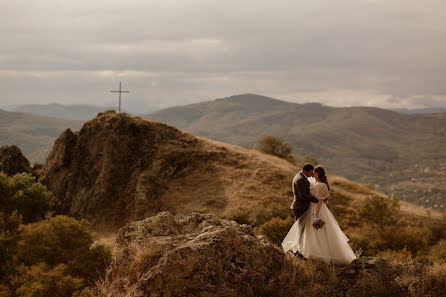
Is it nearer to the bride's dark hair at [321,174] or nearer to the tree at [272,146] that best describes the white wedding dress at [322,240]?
the bride's dark hair at [321,174]

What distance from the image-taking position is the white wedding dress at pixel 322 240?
11984 millimetres

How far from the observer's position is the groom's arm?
12.5 metres

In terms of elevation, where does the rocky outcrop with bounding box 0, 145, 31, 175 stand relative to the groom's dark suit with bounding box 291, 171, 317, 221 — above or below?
below

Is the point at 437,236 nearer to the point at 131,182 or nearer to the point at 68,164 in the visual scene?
the point at 131,182

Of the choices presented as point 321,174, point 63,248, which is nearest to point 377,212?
point 321,174

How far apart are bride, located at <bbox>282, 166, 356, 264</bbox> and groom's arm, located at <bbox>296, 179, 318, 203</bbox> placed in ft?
0.43

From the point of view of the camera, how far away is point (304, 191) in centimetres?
1253

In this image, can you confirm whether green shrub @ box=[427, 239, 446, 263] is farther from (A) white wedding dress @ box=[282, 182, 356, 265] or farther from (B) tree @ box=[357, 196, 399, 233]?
(A) white wedding dress @ box=[282, 182, 356, 265]

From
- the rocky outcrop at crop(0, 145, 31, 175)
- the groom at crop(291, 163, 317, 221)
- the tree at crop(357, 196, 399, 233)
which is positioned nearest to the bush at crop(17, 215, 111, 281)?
the groom at crop(291, 163, 317, 221)

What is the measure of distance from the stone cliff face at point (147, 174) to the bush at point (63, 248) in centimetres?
1101

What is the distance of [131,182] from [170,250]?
3916 centimetres

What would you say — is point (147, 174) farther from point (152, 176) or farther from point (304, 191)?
point (304, 191)

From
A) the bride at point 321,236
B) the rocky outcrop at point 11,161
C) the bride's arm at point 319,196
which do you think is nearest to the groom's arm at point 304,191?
the bride at point 321,236

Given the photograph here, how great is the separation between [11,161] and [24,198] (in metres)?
12.6
